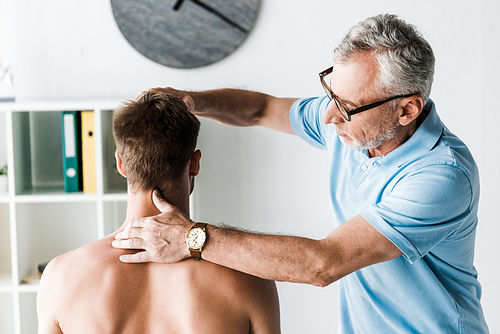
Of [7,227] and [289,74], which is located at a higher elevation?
[289,74]

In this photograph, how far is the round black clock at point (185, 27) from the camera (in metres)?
2.02

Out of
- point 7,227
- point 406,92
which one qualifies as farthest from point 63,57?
point 406,92

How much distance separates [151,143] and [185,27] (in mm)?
1159

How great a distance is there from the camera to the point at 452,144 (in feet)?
3.99

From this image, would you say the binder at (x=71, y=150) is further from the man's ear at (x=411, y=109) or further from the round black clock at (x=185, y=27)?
the man's ear at (x=411, y=109)

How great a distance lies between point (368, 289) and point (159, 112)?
0.91m

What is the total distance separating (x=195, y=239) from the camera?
1.01 meters

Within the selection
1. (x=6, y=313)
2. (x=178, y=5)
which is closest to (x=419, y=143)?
(x=178, y=5)

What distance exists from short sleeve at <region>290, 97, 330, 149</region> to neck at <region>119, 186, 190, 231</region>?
0.73m

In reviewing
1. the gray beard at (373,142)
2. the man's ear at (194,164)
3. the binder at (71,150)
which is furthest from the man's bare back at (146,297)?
the binder at (71,150)

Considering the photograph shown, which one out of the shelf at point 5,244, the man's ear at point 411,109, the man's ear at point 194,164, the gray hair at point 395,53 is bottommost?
the shelf at point 5,244

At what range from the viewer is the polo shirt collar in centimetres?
120

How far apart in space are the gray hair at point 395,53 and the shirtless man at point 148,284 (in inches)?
23.3

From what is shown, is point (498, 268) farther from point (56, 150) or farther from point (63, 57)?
point (63, 57)
